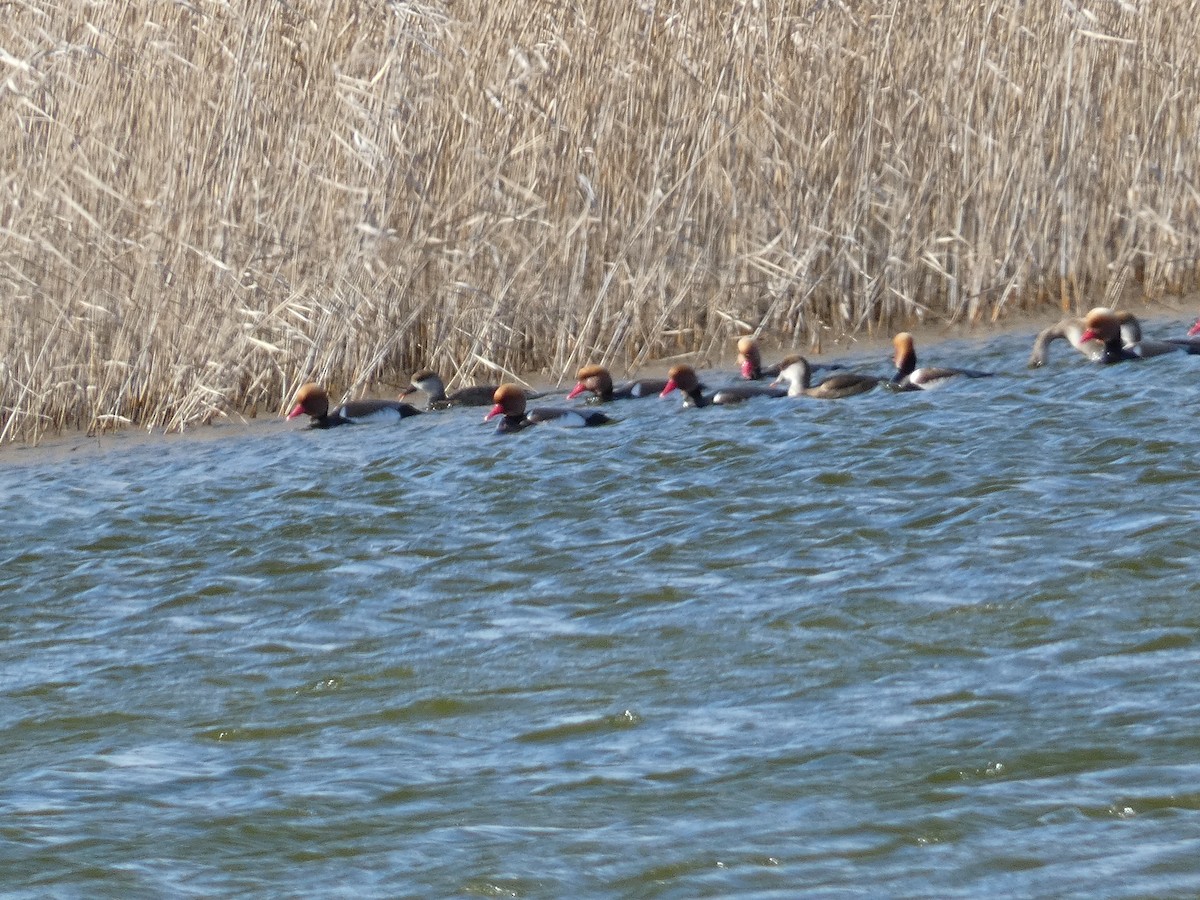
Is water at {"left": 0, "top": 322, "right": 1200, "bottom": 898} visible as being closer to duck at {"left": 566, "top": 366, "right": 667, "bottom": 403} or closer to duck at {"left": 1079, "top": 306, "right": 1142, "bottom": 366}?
duck at {"left": 1079, "top": 306, "right": 1142, "bottom": 366}

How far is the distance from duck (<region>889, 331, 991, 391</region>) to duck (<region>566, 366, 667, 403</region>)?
1293 millimetres

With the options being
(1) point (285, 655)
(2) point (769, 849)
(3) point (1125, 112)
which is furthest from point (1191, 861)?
(3) point (1125, 112)

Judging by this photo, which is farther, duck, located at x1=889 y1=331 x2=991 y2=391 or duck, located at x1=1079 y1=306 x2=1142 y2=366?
duck, located at x1=1079 y1=306 x2=1142 y2=366

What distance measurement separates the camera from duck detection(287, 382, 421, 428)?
10.3 m

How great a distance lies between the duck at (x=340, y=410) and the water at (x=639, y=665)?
996mm

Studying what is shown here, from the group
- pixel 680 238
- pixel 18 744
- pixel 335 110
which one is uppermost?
pixel 335 110

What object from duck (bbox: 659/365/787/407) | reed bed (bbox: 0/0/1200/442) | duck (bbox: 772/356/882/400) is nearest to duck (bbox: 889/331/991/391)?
duck (bbox: 772/356/882/400)

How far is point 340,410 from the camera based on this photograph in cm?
1033

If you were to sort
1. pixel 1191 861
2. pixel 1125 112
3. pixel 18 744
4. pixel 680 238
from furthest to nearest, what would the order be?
pixel 1125 112 → pixel 680 238 → pixel 18 744 → pixel 1191 861

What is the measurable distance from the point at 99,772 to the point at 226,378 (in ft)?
18.4

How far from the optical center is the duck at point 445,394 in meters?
10.6

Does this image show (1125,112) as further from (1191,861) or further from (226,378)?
(1191,861)

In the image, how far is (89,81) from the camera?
401 inches

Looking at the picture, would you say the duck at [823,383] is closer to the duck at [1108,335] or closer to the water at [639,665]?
the water at [639,665]
